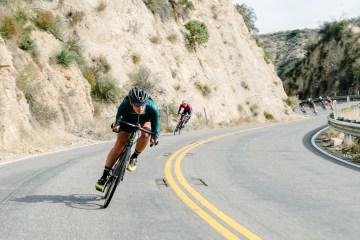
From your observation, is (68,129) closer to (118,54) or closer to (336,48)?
(118,54)

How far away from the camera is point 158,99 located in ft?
97.9

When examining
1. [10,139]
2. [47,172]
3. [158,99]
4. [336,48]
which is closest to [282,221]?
[47,172]

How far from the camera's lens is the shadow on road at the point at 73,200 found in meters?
6.54

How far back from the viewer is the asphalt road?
522 cm

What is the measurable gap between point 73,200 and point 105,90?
64.2 ft

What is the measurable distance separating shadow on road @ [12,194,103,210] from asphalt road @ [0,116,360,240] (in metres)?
0.01

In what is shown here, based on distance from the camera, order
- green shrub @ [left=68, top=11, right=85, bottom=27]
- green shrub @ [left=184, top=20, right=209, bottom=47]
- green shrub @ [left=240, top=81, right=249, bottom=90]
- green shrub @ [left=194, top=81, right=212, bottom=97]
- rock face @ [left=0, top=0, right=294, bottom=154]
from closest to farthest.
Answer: rock face @ [left=0, top=0, right=294, bottom=154] < green shrub @ [left=68, top=11, right=85, bottom=27] < green shrub @ [left=194, top=81, right=212, bottom=97] < green shrub @ [left=184, top=20, right=209, bottom=47] < green shrub @ [left=240, top=81, right=249, bottom=90]

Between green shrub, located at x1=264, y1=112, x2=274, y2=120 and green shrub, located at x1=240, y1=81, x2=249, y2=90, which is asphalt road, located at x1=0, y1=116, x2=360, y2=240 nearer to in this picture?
green shrub, located at x1=264, y1=112, x2=274, y2=120

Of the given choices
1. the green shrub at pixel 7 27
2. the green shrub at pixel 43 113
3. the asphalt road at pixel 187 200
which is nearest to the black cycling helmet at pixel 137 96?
the asphalt road at pixel 187 200

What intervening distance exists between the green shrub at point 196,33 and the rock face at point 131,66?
2.42ft

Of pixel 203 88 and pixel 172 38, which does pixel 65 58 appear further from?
pixel 203 88

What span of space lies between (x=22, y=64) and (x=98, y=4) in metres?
12.0

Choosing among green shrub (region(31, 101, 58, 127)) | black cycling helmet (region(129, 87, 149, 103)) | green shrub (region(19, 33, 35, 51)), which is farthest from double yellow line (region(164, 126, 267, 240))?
green shrub (region(19, 33, 35, 51))

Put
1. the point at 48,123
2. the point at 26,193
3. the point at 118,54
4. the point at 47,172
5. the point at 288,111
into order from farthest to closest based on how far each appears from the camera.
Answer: the point at 288,111
the point at 118,54
the point at 48,123
the point at 47,172
the point at 26,193
